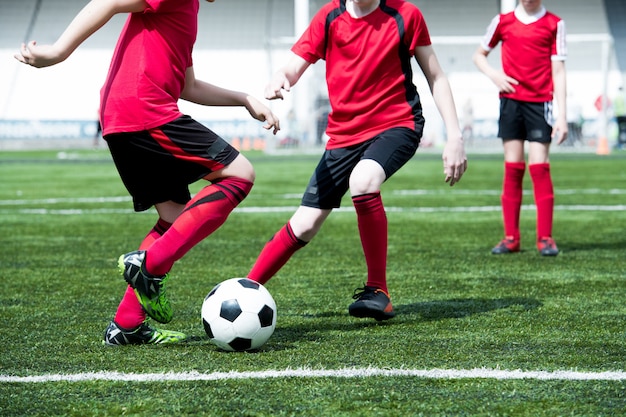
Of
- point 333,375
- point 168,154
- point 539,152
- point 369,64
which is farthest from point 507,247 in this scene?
point 333,375

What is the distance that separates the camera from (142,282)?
3600 mm

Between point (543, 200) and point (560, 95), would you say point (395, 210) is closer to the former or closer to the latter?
point (543, 200)

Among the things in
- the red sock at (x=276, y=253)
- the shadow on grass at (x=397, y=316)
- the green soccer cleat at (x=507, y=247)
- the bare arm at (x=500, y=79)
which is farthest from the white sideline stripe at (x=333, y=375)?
the bare arm at (x=500, y=79)

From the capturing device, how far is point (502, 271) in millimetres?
5801

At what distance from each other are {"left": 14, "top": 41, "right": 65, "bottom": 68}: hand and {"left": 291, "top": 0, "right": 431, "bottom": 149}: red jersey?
1370 mm

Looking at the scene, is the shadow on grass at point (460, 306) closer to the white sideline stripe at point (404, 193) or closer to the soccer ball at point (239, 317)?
the soccer ball at point (239, 317)

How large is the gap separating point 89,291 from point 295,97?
69.9ft

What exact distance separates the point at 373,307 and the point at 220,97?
44.1 inches

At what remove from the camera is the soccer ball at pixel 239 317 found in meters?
3.55

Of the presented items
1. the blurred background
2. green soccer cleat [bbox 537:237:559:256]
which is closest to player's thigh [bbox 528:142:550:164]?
green soccer cleat [bbox 537:237:559:256]

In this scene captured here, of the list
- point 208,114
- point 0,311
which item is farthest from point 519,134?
point 208,114

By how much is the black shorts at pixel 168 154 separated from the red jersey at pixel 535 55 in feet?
12.0

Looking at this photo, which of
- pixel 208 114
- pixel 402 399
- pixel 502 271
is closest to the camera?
pixel 402 399

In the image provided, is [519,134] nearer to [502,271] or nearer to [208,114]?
[502,271]
